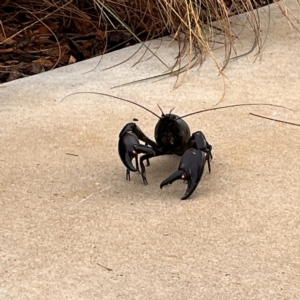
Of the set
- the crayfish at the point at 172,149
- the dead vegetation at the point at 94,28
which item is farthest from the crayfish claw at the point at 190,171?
the dead vegetation at the point at 94,28

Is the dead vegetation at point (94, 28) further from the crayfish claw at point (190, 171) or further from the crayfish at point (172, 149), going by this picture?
the crayfish claw at point (190, 171)

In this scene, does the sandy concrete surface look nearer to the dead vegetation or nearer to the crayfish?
the crayfish

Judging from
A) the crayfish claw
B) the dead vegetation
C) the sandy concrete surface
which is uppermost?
the dead vegetation

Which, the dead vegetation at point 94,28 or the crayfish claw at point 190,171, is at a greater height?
the dead vegetation at point 94,28

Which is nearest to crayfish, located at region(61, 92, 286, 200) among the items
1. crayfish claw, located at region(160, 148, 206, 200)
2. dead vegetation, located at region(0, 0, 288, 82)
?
crayfish claw, located at region(160, 148, 206, 200)

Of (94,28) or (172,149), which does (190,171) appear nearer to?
(172,149)

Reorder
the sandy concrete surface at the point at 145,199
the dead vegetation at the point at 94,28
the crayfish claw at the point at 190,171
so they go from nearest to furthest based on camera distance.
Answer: the sandy concrete surface at the point at 145,199 → the crayfish claw at the point at 190,171 → the dead vegetation at the point at 94,28

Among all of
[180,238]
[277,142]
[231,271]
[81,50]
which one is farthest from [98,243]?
[81,50]
